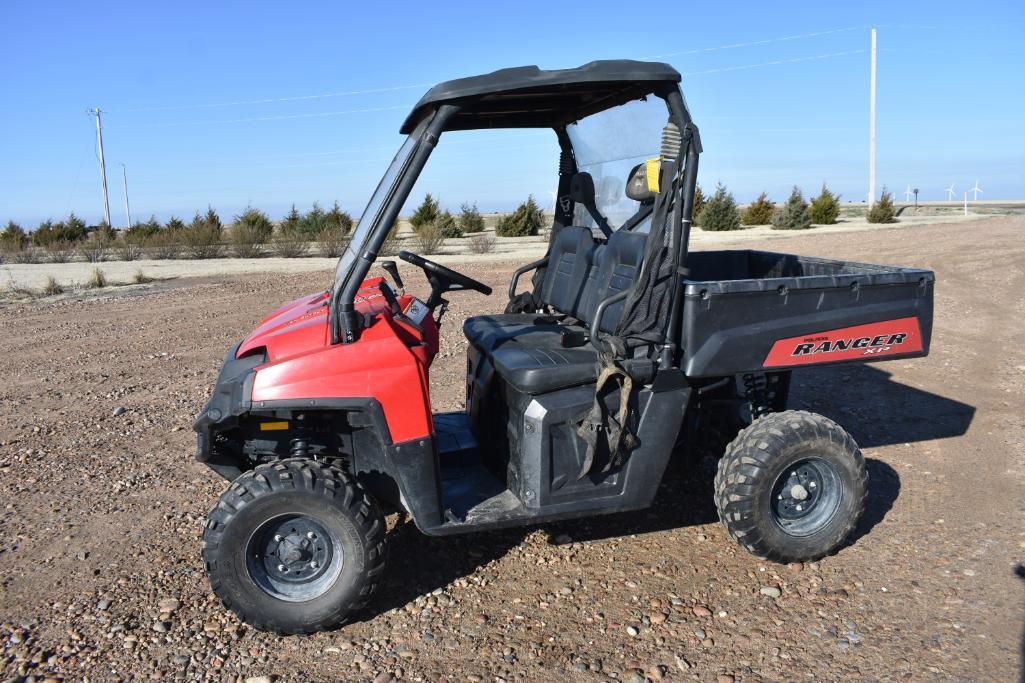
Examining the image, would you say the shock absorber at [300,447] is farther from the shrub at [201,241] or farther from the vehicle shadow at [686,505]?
the shrub at [201,241]

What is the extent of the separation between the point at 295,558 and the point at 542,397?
3.99 feet

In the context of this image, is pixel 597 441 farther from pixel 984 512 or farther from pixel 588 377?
pixel 984 512

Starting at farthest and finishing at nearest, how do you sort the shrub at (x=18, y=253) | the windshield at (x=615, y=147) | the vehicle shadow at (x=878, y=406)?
the shrub at (x=18, y=253) < the vehicle shadow at (x=878, y=406) < the windshield at (x=615, y=147)

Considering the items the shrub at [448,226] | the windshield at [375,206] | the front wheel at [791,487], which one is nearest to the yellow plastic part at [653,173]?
the windshield at [375,206]

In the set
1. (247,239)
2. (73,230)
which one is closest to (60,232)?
(73,230)

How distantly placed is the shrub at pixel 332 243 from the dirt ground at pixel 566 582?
17.1 metres

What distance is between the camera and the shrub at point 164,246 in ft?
77.2

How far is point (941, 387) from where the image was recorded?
22.8 ft

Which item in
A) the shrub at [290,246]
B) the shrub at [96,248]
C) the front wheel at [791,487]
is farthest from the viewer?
the shrub at [290,246]

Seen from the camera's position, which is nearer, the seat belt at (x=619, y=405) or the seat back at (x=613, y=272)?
the seat belt at (x=619, y=405)

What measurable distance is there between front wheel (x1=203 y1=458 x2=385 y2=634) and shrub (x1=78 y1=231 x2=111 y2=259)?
21.7 meters

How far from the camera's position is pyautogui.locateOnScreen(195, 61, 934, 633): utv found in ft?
10.9

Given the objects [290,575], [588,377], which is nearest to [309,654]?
[290,575]

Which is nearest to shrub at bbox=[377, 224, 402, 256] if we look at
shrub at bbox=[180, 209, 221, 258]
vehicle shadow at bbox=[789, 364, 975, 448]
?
shrub at bbox=[180, 209, 221, 258]
